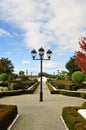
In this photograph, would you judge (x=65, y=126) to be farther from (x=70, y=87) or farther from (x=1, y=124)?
(x=70, y=87)

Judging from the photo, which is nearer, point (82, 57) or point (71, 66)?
point (82, 57)

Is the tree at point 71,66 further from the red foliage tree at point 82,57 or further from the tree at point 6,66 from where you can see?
the red foliage tree at point 82,57

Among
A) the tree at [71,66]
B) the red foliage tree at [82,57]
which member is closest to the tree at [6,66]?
the tree at [71,66]

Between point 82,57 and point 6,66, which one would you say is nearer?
point 82,57

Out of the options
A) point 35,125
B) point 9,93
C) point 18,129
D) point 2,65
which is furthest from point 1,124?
point 2,65

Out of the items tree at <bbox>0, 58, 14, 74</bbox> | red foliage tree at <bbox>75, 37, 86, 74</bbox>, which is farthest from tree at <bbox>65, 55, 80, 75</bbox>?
red foliage tree at <bbox>75, 37, 86, 74</bbox>

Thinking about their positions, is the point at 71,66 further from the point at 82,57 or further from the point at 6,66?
the point at 82,57

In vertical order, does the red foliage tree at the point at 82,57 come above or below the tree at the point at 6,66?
below

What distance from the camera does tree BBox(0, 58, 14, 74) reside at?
99188 mm

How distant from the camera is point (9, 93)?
33.4m

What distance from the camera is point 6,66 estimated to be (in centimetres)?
10156

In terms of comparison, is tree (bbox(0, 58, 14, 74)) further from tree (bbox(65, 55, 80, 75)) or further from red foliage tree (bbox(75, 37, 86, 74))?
red foliage tree (bbox(75, 37, 86, 74))

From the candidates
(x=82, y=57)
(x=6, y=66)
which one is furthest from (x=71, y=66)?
(x=82, y=57)

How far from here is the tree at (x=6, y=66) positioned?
9919 centimetres
